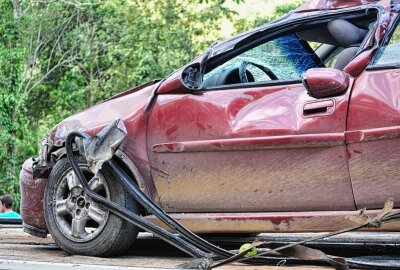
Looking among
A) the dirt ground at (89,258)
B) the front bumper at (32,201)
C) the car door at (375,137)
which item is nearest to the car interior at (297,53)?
the car door at (375,137)

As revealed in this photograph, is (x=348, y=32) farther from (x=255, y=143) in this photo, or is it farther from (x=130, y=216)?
(x=130, y=216)

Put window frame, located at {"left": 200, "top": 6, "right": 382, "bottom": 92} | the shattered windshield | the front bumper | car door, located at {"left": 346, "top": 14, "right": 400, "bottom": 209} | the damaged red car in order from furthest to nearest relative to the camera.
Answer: the front bumper, the shattered windshield, window frame, located at {"left": 200, "top": 6, "right": 382, "bottom": 92}, the damaged red car, car door, located at {"left": 346, "top": 14, "right": 400, "bottom": 209}

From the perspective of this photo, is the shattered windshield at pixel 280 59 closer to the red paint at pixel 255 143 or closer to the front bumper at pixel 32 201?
the red paint at pixel 255 143

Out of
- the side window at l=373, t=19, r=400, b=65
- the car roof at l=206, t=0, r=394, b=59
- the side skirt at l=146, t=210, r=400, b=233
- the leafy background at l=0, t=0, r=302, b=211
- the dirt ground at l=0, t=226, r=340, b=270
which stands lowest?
the dirt ground at l=0, t=226, r=340, b=270

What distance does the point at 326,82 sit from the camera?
3.39 metres

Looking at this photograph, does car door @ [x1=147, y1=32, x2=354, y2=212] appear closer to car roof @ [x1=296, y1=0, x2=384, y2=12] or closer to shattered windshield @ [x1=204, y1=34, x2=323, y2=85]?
shattered windshield @ [x1=204, y1=34, x2=323, y2=85]

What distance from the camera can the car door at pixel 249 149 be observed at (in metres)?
3.42

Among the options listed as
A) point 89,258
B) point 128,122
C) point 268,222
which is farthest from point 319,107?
point 89,258

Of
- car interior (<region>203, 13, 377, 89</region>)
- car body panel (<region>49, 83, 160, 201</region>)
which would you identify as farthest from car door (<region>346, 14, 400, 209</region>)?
car body panel (<region>49, 83, 160, 201</region>)

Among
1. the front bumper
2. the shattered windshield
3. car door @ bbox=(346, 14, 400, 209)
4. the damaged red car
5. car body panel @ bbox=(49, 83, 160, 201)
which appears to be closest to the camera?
car door @ bbox=(346, 14, 400, 209)

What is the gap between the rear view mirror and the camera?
11.1ft

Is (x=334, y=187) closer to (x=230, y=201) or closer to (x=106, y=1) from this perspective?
(x=230, y=201)

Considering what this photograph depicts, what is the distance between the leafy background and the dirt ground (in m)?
10.7

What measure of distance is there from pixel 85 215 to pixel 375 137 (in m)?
1.77
